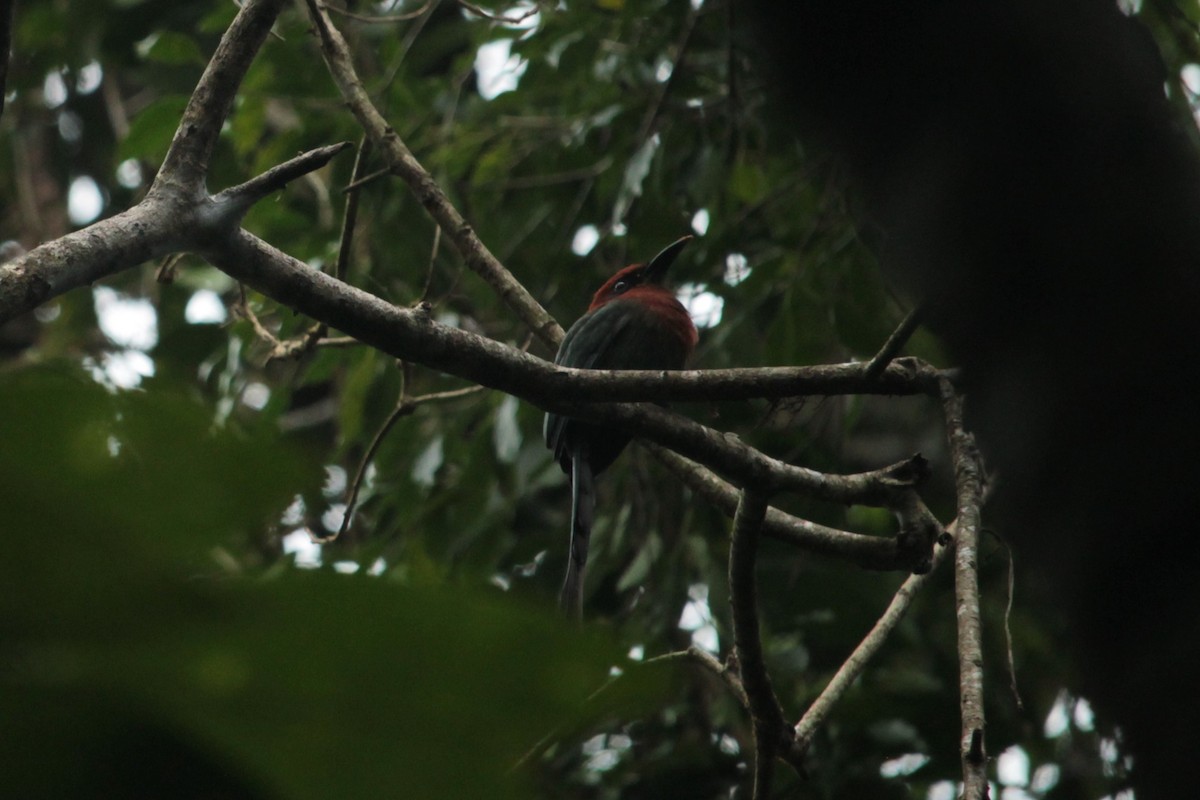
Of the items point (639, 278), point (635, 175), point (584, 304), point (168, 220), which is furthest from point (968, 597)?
point (584, 304)

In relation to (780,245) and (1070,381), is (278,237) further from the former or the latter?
(1070,381)

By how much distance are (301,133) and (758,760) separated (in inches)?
121

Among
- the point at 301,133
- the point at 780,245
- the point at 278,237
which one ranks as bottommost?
the point at 780,245

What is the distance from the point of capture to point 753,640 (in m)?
2.68

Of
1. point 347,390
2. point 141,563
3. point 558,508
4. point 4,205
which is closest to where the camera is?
point 141,563

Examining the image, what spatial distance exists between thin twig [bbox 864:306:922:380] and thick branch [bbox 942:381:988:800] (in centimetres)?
27

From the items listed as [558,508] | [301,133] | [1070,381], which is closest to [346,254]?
[301,133]

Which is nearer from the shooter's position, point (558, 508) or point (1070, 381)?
point (1070, 381)

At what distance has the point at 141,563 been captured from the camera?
0.41m

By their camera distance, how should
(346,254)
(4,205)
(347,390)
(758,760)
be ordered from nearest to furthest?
1. (758,760)
2. (346,254)
3. (347,390)
4. (4,205)

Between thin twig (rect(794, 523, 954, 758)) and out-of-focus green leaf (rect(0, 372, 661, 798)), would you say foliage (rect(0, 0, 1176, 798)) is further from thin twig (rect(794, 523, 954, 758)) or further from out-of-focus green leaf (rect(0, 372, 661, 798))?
out-of-focus green leaf (rect(0, 372, 661, 798))

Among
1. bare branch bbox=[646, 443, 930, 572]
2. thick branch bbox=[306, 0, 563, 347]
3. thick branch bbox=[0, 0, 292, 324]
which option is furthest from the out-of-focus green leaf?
thick branch bbox=[306, 0, 563, 347]

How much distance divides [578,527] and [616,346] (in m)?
0.86

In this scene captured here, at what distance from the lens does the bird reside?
4258 mm
